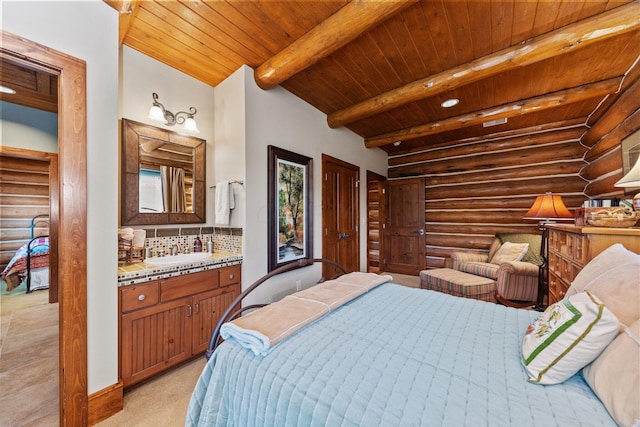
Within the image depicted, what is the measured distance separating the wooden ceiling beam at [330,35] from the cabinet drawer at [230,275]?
1.94m

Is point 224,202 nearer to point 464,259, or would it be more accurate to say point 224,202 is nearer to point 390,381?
point 390,381

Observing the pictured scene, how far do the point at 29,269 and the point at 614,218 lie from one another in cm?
696

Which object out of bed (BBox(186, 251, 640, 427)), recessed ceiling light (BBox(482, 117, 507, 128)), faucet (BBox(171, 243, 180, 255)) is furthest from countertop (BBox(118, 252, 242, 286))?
recessed ceiling light (BBox(482, 117, 507, 128))

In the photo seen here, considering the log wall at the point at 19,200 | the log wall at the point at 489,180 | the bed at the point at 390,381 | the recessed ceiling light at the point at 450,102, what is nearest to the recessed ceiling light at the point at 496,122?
the log wall at the point at 489,180

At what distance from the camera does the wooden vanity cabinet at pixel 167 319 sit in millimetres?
1703

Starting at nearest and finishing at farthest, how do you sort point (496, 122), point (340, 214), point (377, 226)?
1. point (496, 122)
2. point (340, 214)
3. point (377, 226)

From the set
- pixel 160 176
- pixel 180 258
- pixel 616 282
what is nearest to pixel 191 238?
pixel 180 258

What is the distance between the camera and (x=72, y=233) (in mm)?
1447

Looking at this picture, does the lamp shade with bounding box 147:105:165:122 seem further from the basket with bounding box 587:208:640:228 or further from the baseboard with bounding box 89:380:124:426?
the basket with bounding box 587:208:640:228

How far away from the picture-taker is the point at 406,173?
17.2 feet

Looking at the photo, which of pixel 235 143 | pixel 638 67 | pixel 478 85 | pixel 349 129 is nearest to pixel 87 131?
pixel 235 143

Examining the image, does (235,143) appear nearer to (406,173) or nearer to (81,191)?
(81,191)

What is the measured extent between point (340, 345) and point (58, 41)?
237 centimetres

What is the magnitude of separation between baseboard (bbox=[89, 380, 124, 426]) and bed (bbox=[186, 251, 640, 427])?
2.90 ft
